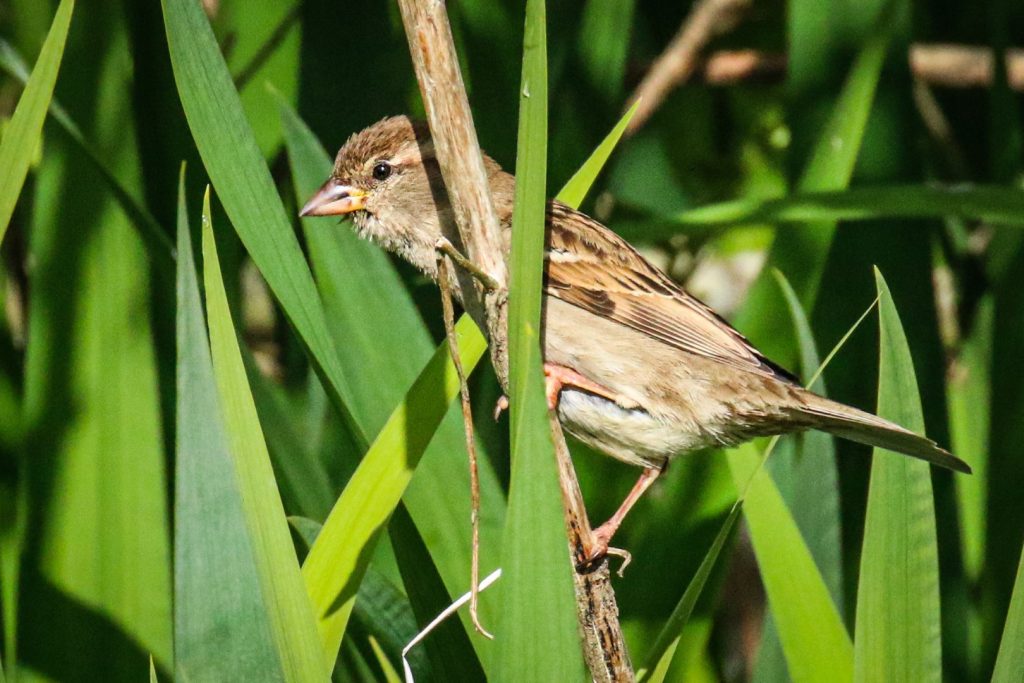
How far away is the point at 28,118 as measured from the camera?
3.75ft

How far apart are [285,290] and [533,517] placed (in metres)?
0.41

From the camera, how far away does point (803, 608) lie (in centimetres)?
139

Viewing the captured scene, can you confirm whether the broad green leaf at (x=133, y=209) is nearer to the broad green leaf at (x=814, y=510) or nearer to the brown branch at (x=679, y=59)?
the broad green leaf at (x=814, y=510)

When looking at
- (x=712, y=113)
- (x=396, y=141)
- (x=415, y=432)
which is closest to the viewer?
Result: (x=415, y=432)

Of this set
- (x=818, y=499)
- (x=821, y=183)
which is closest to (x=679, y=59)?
(x=821, y=183)

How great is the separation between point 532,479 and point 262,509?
0.81 ft

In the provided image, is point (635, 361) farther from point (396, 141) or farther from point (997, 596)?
point (997, 596)

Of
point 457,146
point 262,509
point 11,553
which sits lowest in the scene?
point 11,553

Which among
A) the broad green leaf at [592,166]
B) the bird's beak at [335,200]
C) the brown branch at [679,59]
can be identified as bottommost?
the bird's beak at [335,200]

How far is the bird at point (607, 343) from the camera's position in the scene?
1.60 metres

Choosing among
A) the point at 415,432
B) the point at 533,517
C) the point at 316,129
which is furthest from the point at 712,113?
the point at 533,517

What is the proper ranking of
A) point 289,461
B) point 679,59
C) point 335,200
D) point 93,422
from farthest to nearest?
point 679,59, point 93,422, point 335,200, point 289,461

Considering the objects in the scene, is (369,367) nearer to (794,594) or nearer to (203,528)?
(203,528)

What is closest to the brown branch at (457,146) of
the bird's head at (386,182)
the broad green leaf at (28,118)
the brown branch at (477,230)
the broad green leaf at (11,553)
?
the brown branch at (477,230)
